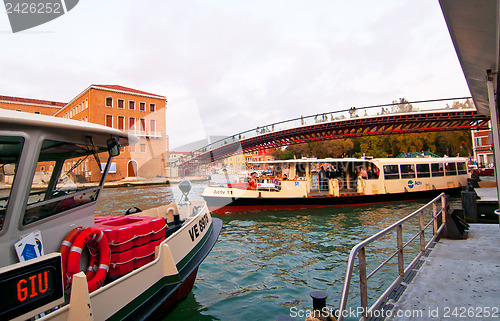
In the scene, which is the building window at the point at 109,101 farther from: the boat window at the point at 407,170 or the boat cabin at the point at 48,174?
the boat cabin at the point at 48,174

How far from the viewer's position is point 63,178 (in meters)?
3.47

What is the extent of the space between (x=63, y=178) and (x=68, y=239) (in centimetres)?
80

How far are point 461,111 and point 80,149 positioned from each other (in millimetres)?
36697

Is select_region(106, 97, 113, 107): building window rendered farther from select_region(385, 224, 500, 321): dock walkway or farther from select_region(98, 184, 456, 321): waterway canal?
select_region(385, 224, 500, 321): dock walkway

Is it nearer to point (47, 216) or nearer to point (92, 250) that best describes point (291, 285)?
point (92, 250)

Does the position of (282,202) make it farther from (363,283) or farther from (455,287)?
(363,283)

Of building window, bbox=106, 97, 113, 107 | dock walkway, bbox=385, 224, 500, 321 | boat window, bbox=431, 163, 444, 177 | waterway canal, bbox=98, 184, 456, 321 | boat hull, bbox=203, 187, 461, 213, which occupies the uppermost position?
building window, bbox=106, 97, 113, 107

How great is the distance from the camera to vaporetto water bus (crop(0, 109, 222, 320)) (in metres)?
2.24

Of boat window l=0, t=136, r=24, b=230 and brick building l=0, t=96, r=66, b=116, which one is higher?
brick building l=0, t=96, r=66, b=116

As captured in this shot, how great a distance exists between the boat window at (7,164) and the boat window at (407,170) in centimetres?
1988

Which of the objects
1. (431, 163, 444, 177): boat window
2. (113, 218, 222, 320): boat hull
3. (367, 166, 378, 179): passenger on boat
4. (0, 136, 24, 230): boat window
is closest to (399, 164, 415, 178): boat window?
(367, 166, 378, 179): passenger on boat

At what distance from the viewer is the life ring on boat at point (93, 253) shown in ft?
10.00

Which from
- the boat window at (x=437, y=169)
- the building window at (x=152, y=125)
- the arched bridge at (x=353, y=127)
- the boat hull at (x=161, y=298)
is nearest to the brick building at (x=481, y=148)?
the arched bridge at (x=353, y=127)

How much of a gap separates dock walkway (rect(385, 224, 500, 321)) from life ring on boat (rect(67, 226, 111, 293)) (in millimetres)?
3282
